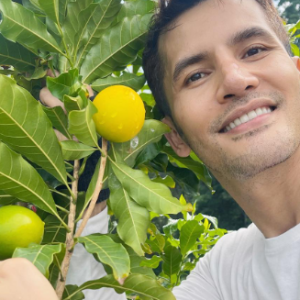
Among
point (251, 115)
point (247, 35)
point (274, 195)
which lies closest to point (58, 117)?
point (251, 115)

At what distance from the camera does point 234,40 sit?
4.05 feet

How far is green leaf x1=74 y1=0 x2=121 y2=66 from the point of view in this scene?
99cm

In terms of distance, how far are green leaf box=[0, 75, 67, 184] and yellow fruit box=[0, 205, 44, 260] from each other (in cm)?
13

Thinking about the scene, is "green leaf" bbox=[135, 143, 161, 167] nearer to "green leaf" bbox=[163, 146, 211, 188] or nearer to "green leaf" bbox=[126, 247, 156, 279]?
"green leaf" bbox=[163, 146, 211, 188]

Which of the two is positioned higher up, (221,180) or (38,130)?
(38,130)

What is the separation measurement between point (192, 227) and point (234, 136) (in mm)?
691

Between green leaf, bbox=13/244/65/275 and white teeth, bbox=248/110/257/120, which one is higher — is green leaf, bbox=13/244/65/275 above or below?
below

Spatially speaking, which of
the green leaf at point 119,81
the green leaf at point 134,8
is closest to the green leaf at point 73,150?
the green leaf at point 119,81

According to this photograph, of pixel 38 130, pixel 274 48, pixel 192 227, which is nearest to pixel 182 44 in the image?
pixel 274 48

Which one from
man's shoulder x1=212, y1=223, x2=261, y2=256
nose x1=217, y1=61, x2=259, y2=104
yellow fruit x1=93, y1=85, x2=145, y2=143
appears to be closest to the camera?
Result: yellow fruit x1=93, y1=85, x2=145, y2=143

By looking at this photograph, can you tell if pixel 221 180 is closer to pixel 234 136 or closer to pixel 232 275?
pixel 234 136

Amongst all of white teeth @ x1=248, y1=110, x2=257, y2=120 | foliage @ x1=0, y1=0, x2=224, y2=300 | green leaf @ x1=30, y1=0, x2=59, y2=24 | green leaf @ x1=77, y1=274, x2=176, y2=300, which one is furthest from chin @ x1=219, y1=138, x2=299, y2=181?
green leaf @ x1=30, y1=0, x2=59, y2=24

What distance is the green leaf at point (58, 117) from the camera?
2.95 ft

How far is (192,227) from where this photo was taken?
5.75 ft
